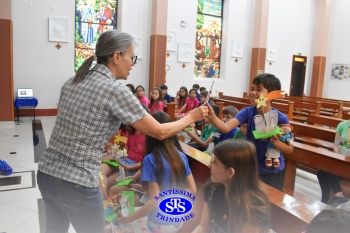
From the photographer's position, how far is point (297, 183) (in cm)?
430

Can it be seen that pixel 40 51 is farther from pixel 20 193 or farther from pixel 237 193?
pixel 237 193

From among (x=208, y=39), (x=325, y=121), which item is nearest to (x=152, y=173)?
(x=325, y=121)

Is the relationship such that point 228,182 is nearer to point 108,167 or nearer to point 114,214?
point 114,214

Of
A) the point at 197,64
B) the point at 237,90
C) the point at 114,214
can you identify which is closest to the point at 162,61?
the point at 197,64

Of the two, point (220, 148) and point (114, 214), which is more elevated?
point (220, 148)

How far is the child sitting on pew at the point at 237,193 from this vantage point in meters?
1.50

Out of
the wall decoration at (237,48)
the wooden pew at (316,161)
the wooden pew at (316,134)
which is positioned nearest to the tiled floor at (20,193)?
the wooden pew at (316,161)

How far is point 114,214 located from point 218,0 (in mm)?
11599

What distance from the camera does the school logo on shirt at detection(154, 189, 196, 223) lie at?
6.32 feet

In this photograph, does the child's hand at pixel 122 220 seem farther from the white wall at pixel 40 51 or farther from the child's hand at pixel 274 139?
the white wall at pixel 40 51

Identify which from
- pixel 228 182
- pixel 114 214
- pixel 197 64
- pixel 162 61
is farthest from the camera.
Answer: pixel 197 64

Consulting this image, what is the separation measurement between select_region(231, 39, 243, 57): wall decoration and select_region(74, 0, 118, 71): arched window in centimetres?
465

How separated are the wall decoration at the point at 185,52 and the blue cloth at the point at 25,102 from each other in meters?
5.04

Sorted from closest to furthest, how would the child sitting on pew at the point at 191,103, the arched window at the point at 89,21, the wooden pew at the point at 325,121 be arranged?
the wooden pew at the point at 325,121
the child sitting on pew at the point at 191,103
the arched window at the point at 89,21
